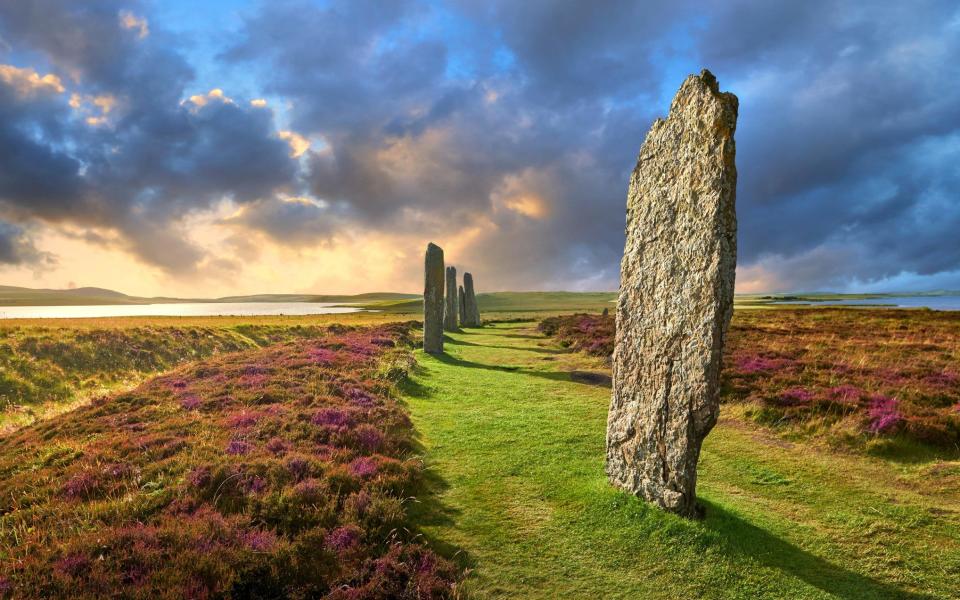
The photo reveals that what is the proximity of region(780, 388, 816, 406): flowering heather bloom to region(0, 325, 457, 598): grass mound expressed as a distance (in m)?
9.77

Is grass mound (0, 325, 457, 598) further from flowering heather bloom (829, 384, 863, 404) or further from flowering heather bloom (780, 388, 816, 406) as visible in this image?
flowering heather bloom (829, 384, 863, 404)

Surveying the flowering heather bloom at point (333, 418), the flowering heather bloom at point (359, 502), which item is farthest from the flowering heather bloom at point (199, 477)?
the flowering heather bloom at point (333, 418)

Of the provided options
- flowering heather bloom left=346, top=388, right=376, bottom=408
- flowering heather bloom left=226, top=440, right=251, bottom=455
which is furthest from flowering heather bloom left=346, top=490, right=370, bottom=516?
flowering heather bloom left=346, top=388, right=376, bottom=408

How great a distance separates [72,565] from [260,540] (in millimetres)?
1782

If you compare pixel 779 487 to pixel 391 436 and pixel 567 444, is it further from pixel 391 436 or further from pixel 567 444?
pixel 391 436

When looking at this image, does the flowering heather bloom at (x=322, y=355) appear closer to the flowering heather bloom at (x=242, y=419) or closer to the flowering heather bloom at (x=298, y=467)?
the flowering heather bloom at (x=242, y=419)

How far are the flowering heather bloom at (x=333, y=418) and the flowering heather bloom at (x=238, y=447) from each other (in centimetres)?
177

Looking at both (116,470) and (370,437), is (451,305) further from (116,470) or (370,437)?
(116,470)

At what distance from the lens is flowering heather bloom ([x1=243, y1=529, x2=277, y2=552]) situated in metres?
5.47

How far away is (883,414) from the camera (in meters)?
10.8

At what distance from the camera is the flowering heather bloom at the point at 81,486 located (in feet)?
22.7

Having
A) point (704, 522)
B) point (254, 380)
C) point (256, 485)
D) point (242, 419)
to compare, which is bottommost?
point (704, 522)

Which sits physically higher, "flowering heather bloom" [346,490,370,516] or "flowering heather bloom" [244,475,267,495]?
"flowering heather bloom" [244,475,267,495]

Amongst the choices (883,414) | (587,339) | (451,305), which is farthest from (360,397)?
(451,305)
